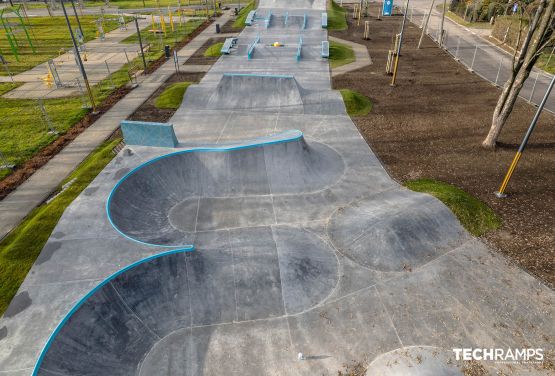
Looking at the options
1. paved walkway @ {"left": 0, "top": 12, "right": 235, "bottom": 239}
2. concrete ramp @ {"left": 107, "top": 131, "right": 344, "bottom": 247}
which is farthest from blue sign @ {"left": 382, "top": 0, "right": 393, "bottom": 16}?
concrete ramp @ {"left": 107, "top": 131, "right": 344, "bottom": 247}

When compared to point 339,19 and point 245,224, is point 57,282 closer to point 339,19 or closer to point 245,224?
point 245,224

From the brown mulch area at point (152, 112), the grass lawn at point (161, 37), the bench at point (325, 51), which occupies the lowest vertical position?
the brown mulch area at point (152, 112)

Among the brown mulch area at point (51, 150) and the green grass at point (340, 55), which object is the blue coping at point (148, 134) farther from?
the green grass at point (340, 55)

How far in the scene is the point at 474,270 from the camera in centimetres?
1233

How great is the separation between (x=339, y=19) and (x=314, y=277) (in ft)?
175

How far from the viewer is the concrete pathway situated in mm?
32972

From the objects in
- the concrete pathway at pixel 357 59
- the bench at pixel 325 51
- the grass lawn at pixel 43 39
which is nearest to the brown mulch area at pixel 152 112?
the concrete pathway at pixel 357 59

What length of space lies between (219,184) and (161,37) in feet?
129

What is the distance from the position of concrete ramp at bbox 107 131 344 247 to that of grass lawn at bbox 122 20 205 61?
87.8ft

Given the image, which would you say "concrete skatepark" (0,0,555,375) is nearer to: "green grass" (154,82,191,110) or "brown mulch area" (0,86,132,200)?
"brown mulch area" (0,86,132,200)

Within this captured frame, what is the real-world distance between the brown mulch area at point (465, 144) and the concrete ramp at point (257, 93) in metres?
5.43

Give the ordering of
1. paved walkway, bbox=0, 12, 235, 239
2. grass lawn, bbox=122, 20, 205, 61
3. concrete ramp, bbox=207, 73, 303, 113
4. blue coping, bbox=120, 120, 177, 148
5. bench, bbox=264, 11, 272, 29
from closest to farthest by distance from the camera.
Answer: paved walkway, bbox=0, 12, 235, 239 < blue coping, bbox=120, 120, 177, 148 < concrete ramp, bbox=207, 73, 303, 113 < grass lawn, bbox=122, 20, 205, 61 < bench, bbox=264, 11, 272, 29

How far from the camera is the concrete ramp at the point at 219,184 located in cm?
1466

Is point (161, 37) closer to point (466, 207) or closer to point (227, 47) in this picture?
point (227, 47)
